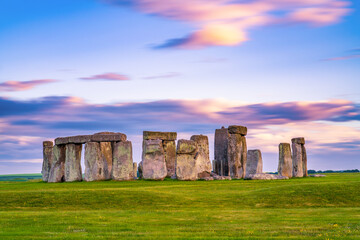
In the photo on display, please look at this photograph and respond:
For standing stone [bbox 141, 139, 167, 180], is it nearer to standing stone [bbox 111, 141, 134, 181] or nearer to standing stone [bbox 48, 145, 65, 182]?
standing stone [bbox 111, 141, 134, 181]

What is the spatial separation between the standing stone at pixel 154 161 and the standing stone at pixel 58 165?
7166 millimetres

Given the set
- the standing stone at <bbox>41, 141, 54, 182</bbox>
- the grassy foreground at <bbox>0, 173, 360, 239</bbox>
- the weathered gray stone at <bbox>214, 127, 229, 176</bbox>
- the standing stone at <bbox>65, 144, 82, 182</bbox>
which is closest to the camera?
the grassy foreground at <bbox>0, 173, 360, 239</bbox>

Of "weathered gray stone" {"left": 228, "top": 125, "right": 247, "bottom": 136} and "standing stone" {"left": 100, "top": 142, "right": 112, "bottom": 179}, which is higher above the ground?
"weathered gray stone" {"left": 228, "top": 125, "right": 247, "bottom": 136}

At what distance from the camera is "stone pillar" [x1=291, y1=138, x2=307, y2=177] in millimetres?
41906

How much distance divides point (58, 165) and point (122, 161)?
241 inches

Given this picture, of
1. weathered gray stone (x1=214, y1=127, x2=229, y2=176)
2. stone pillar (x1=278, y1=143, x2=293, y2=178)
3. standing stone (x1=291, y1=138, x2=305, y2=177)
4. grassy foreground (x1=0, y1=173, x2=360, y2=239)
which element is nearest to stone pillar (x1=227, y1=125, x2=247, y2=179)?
weathered gray stone (x1=214, y1=127, x2=229, y2=176)

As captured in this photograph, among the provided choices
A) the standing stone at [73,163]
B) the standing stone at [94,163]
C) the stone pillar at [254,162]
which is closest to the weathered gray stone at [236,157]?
the stone pillar at [254,162]

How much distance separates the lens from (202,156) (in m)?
40.8

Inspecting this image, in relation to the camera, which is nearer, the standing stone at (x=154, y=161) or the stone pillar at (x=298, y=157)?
the standing stone at (x=154, y=161)

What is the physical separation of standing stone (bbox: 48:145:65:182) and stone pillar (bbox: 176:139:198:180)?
9712 millimetres

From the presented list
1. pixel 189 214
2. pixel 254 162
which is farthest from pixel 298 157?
pixel 189 214

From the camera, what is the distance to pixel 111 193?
24.5 metres

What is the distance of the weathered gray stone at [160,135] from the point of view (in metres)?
38.8

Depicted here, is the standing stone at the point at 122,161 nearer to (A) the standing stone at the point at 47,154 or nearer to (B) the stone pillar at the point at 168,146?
(B) the stone pillar at the point at 168,146
